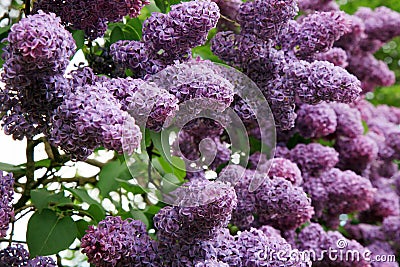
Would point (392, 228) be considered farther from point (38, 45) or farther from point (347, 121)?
point (38, 45)

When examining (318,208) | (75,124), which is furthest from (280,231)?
(75,124)

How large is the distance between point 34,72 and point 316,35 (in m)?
0.42

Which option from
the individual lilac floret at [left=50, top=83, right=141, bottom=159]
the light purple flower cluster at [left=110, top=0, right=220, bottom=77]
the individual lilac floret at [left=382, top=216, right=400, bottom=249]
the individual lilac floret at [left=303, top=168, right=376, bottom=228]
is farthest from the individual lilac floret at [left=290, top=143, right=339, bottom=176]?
the individual lilac floret at [left=50, top=83, right=141, bottom=159]

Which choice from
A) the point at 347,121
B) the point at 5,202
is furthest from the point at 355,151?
the point at 5,202

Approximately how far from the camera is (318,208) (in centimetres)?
111

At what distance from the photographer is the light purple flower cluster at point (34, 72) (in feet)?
1.77

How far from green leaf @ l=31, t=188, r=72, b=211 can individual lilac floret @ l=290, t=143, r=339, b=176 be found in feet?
1.56

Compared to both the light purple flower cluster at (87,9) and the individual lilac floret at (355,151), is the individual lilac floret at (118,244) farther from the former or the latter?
the individual lilac floret at (355,151)

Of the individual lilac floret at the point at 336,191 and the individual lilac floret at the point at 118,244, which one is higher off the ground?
the individual lilac floret at the point at 118,244

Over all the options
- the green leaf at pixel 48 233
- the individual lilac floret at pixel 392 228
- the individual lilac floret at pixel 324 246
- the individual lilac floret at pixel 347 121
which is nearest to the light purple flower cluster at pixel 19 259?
the green leaf at pixel 48 233

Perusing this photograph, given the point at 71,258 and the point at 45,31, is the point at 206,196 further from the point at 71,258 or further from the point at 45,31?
the point at 71,258

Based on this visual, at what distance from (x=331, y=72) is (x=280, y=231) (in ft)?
1.22

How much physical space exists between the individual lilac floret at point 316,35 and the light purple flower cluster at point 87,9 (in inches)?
10.1

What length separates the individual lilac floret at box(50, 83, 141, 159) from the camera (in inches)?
21.0
